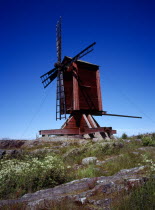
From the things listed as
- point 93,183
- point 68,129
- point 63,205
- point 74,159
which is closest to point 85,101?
point 68,129

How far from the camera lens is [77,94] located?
63.4 feet

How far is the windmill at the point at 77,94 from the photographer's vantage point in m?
19.1

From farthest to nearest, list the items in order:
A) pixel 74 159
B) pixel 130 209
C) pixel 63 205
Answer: pixel 74 159, pixel 63 205, pixel 130 209

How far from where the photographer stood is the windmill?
19056mm

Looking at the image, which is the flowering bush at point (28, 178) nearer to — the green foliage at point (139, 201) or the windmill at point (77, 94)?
the green foliage at point (139, 201)

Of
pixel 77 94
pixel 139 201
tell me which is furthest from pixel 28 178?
pixel 77 94

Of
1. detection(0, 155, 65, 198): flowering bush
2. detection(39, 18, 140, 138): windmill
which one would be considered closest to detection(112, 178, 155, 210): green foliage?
detection(0, 155, 65, 198): flowering bush

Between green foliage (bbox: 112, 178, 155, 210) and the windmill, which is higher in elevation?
the windmill

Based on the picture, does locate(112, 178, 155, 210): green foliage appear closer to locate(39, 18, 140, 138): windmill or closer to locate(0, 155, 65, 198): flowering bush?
locate(0, 155, 65, 198): flowering bush

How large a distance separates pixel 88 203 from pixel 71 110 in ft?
53.4

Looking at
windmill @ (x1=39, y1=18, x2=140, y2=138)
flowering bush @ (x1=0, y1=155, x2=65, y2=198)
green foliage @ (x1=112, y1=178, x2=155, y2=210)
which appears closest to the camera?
green foliage @ (x1=112, y1=178, x2=155, y2=210)

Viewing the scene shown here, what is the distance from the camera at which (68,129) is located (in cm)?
1811

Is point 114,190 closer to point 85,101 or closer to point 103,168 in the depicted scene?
point 103,168

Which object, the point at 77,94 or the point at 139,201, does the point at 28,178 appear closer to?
→ the point at 139,201
